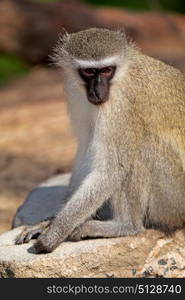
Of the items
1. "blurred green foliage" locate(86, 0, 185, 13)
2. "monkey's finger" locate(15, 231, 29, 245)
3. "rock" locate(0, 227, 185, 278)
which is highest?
"blurred green foliage" locate(86, 0, 185, 13)

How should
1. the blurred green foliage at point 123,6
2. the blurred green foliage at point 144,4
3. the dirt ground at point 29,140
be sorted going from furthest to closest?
the blurred green foliage at point 144,4 → the blurred green foliage at point 123,6 → the dirt ground at point 29,140

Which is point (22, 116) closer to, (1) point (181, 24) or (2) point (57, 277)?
(1) point (181, 24)

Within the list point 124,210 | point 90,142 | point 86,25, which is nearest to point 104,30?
point 90,142

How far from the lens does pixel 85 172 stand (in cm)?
671

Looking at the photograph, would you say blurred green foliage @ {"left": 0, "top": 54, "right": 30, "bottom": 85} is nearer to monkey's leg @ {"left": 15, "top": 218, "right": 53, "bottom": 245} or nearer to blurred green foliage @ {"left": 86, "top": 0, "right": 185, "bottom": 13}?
blurred green foliage @ {"left": 86, "top": 0, "right": 185, "bottom": 13}

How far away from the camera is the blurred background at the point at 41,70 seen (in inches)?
415

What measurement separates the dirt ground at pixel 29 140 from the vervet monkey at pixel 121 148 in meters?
2.02

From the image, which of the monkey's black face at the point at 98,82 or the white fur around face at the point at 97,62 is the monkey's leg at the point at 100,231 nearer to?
the monkey's black face at the point at 98,82

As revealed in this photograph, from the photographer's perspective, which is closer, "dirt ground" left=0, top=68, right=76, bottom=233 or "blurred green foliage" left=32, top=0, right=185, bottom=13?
"dirt ground" left=0, top=68, right=76, bottom=233

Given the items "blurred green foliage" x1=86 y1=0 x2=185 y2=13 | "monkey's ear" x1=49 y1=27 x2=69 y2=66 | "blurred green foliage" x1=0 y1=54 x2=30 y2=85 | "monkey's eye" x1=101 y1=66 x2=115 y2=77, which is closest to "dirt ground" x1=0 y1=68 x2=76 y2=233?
"blurred green foliage" x1=0 y1=54 x2=30 y2=85

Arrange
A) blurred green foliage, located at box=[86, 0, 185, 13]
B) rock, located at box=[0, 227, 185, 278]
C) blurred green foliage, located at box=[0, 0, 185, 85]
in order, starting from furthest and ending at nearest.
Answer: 1. blurred green foliage, located at box=[86, 0, 185, 13]
2. blurred green foliage, located at box=[0, 0, 185, 85]
3. rock, located at box=[0, 227, 185, 278]

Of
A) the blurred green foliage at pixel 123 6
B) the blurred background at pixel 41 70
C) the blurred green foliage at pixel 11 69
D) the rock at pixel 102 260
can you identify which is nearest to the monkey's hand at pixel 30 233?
A: the rock at pixel 102 260

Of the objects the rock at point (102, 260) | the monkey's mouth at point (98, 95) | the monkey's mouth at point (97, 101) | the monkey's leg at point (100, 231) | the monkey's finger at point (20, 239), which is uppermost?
the monkey's mouth at point (98, 95)

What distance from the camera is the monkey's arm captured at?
6383 millimetres
